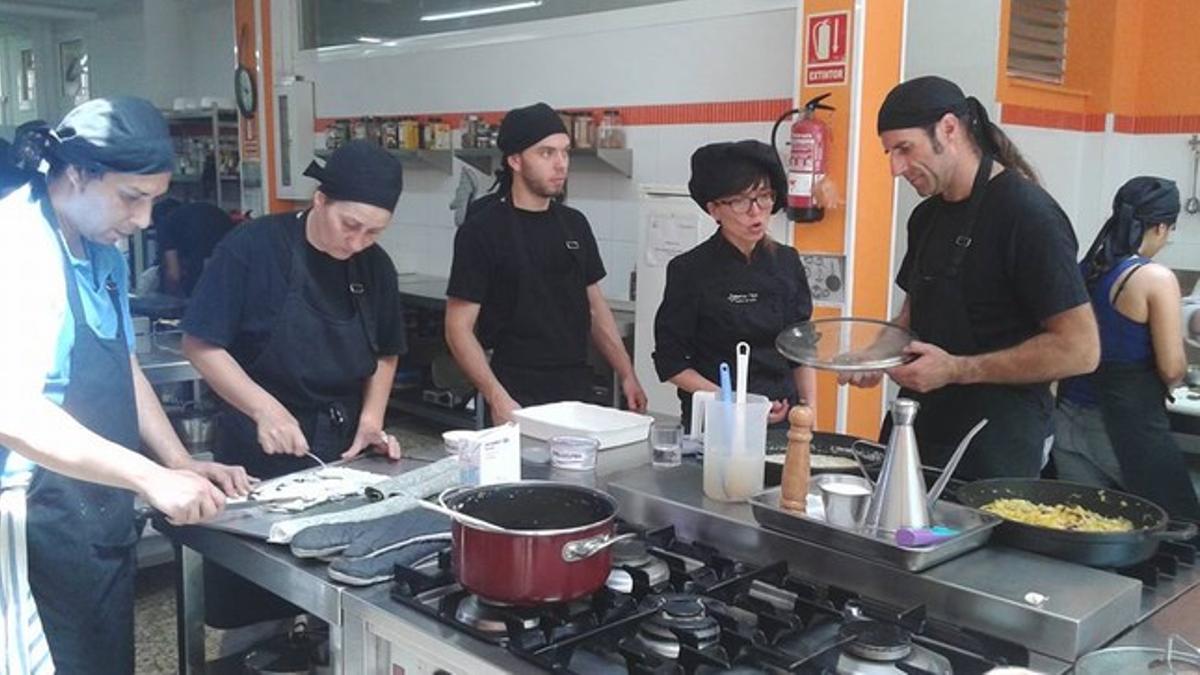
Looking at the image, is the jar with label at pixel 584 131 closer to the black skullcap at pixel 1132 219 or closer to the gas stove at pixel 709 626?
the black skullcap at pixel 1132 219

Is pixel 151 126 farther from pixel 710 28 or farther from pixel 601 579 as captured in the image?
pixel 710 28

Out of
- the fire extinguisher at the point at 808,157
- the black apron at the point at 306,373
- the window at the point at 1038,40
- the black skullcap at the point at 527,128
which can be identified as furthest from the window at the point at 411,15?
the black apron at the point at 306,373

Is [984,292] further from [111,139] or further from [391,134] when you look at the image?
[391,134]

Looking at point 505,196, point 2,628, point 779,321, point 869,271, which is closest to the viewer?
point 2,628

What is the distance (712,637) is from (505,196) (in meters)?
1.92

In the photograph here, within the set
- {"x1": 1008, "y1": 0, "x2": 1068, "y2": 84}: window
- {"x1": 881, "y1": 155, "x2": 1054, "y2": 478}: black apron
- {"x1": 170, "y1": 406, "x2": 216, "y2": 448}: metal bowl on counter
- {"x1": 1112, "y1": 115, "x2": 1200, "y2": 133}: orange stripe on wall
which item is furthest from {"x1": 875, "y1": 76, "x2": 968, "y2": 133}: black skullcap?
{"x1": 1112, "y1": 115, "x2": 1200, "y2": 133}: orange stripe on wall

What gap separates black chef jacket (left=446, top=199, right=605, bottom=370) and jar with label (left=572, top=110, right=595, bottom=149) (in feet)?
6.71

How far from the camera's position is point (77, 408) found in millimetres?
1776

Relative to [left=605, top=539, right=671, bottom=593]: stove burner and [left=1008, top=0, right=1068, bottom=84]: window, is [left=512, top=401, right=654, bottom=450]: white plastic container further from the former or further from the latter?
[left=1008, top=0, right=1068, bottom=84]: window

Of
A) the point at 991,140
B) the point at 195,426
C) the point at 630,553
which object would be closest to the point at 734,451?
the point at 630,553

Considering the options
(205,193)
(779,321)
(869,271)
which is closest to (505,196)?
(779,321)

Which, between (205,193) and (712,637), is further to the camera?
(205,193)

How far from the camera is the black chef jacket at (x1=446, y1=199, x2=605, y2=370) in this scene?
2.89 metres

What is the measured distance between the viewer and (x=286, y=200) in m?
7.08
